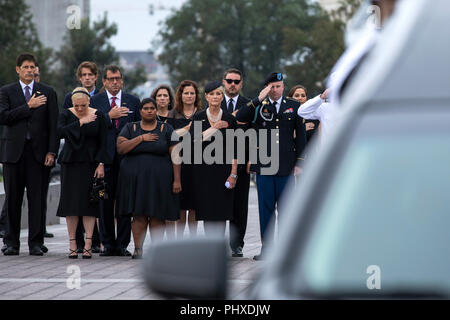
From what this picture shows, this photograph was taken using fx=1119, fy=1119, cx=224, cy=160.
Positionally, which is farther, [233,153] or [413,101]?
[233,153]

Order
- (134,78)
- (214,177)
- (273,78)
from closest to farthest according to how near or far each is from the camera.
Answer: (273,78), (214,177), (134,78)

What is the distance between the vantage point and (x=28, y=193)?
13086 mm

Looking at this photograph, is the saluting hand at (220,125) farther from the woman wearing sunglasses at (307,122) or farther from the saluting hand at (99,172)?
the woman wearing sunglasses at (307,122)

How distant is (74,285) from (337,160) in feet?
23.2

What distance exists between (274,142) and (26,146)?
Result: 288cm

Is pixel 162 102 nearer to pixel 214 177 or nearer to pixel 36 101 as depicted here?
pixel 214 177

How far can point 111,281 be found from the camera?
32.9 ft

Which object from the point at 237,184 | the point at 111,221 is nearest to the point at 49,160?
the point at 111,221

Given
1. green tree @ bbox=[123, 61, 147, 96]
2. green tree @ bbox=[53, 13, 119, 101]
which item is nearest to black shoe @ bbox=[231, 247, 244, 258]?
green tree @ bbox=[53, 13, 119, 101]

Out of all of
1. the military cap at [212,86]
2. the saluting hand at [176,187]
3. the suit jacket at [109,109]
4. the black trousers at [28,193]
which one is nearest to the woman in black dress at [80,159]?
the suit jacket at [109,109]
